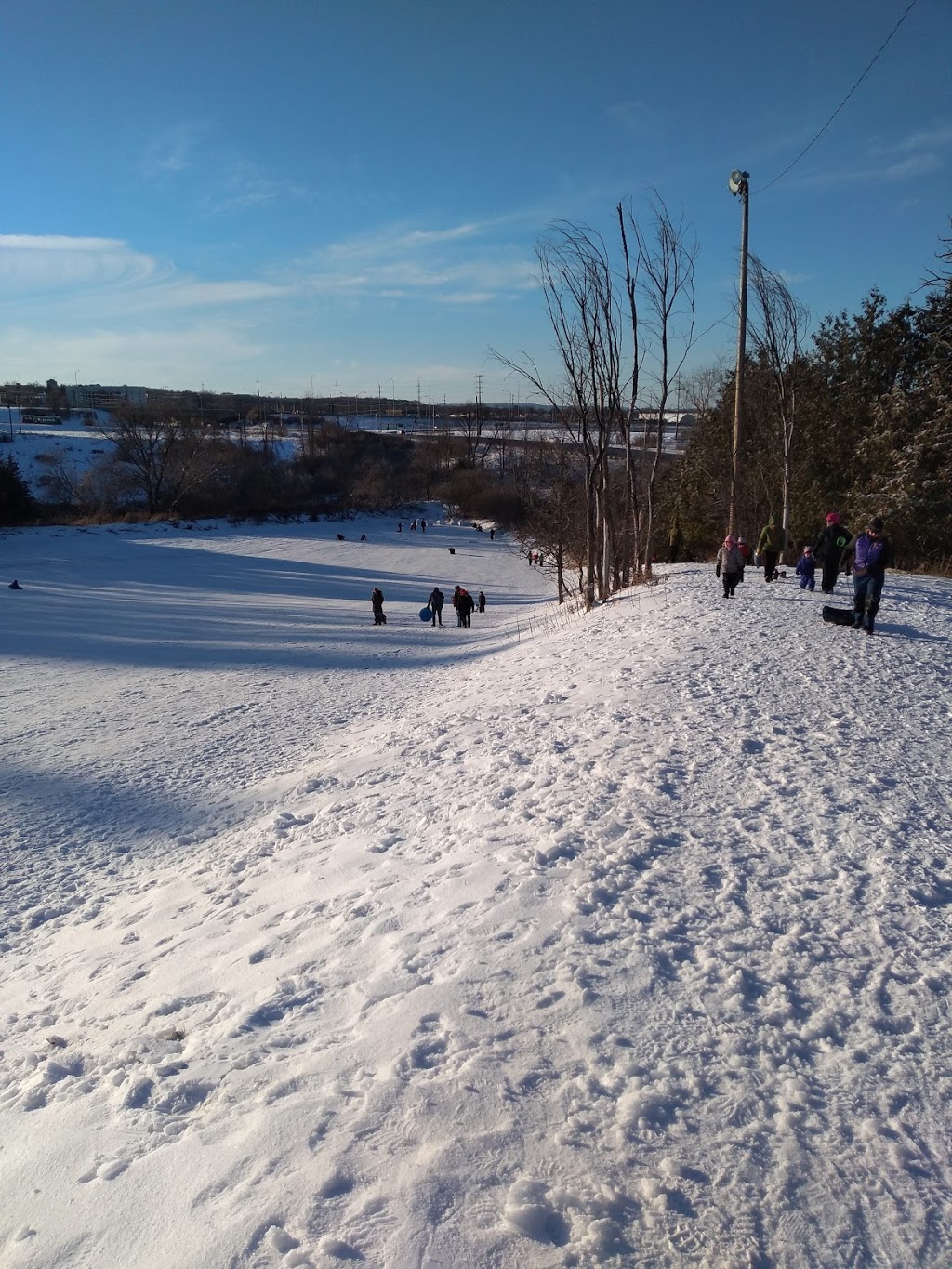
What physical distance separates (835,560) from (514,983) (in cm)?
1189

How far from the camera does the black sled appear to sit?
1128 centimetres

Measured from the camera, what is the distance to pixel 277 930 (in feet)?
18.0

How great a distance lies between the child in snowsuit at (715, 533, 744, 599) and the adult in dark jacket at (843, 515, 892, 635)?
128 inches

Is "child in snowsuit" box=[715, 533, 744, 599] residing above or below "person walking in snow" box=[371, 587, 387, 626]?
above

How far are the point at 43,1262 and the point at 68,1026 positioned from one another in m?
2.00

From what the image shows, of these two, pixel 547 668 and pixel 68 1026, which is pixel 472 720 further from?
pixel 68 1026

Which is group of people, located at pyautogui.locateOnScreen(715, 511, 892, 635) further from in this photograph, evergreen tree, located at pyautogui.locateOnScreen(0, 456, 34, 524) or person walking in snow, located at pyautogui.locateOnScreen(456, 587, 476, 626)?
evergreen tree, located at pyautogui.locateOnScreen(0, 456, 34, 524)

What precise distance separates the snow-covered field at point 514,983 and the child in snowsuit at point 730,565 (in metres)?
3.47

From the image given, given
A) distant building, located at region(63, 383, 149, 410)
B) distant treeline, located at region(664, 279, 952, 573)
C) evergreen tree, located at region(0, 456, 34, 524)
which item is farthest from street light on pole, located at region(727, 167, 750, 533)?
distant building, located at region(63, 383, 149, 410)

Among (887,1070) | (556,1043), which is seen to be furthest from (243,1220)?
(887,1070)

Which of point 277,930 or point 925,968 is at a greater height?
point 925,968

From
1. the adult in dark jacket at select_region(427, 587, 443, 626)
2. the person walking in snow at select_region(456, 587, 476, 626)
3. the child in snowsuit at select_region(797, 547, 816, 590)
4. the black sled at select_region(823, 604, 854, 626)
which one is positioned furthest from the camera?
the person walking in snow at select_region(456, 587, 476, 626)

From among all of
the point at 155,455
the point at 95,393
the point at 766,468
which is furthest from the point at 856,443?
the point at 95,393

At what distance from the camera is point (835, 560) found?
13.9 m
